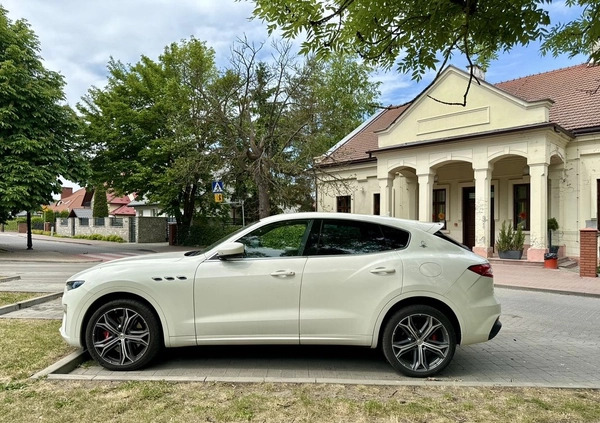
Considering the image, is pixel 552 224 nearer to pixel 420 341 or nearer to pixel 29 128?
pixel 420 341

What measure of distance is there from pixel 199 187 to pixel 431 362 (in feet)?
79.2

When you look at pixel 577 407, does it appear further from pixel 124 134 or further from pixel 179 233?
pixel 179 233

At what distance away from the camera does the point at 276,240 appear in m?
4.59

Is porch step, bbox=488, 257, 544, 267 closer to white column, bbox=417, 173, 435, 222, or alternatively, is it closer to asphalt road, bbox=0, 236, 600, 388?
white column, bbox=417, 173, 435, 222

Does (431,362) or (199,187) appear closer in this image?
(431,362)

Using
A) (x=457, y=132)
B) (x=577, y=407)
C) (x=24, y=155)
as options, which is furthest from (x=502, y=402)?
(x=24, y=155)

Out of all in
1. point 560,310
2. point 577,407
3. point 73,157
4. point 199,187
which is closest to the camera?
point 577,407

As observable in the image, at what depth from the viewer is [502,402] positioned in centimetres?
370

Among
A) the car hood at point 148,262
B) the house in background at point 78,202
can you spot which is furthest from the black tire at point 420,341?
the house in background at point 78,202

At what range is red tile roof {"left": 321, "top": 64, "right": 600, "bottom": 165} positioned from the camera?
17.1m

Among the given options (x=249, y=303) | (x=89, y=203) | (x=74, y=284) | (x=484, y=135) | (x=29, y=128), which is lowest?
(x=249, y=303)

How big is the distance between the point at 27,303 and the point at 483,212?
15716 millimetres

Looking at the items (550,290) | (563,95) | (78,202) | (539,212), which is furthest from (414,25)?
(78,202)

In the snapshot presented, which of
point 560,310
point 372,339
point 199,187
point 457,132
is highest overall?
point 457,132
